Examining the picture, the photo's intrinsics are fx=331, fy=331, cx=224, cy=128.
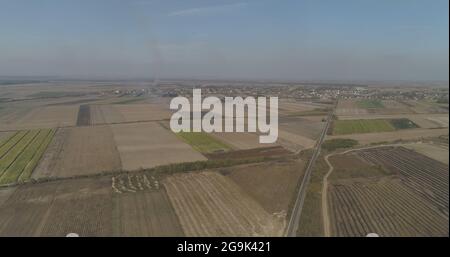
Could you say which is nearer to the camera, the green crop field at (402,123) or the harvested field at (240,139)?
the harvested field at (240,139)

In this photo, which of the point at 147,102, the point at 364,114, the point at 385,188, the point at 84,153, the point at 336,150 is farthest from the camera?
the point at 147,102

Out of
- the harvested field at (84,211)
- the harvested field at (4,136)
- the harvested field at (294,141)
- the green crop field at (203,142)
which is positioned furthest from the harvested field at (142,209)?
the harvested field at (4,136)

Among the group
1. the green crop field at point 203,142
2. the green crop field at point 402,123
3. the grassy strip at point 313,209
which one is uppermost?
the green crop field at point 402,123

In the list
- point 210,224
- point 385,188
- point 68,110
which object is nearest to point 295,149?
point 385,188

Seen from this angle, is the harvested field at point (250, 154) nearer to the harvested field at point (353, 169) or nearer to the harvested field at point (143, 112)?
the harvested field at point (353, 169)

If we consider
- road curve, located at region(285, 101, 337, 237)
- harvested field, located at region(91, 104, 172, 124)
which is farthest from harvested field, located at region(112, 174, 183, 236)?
harvested field, located at region(91, 104, 172, 124)
